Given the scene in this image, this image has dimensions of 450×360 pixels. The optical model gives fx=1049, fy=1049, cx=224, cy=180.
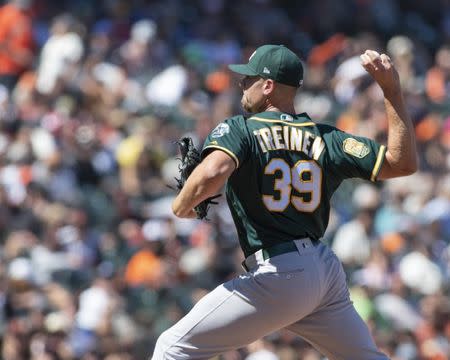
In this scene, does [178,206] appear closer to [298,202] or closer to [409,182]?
[298,202]

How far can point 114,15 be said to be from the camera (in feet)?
47.2

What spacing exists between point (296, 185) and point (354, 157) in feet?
1.14

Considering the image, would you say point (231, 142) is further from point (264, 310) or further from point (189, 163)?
point (264, 310)

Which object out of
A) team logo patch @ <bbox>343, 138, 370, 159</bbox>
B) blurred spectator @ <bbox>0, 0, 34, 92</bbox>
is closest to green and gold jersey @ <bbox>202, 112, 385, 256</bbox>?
team logo patch @ <bbox>343, 138, 370, 159</bbox>

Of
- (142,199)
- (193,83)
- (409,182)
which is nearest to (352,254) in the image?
(409,182)

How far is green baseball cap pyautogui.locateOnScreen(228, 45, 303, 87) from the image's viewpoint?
522 cm

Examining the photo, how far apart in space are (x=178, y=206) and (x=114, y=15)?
977cm

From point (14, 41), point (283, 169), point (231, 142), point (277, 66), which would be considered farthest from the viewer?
point (14, 41)

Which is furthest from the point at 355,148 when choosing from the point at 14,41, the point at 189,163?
the point at 14,41

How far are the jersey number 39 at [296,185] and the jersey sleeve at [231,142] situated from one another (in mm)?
176

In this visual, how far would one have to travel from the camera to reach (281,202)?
5094mm

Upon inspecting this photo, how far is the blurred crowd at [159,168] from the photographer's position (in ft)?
31.9

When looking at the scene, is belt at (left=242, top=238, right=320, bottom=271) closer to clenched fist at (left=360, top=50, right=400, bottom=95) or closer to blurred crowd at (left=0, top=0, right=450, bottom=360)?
clenched fist at (left=360, top=50, right=400, bottom=95)

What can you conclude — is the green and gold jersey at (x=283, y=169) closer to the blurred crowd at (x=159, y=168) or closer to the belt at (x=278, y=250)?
the belt at (x=278, y=250)
